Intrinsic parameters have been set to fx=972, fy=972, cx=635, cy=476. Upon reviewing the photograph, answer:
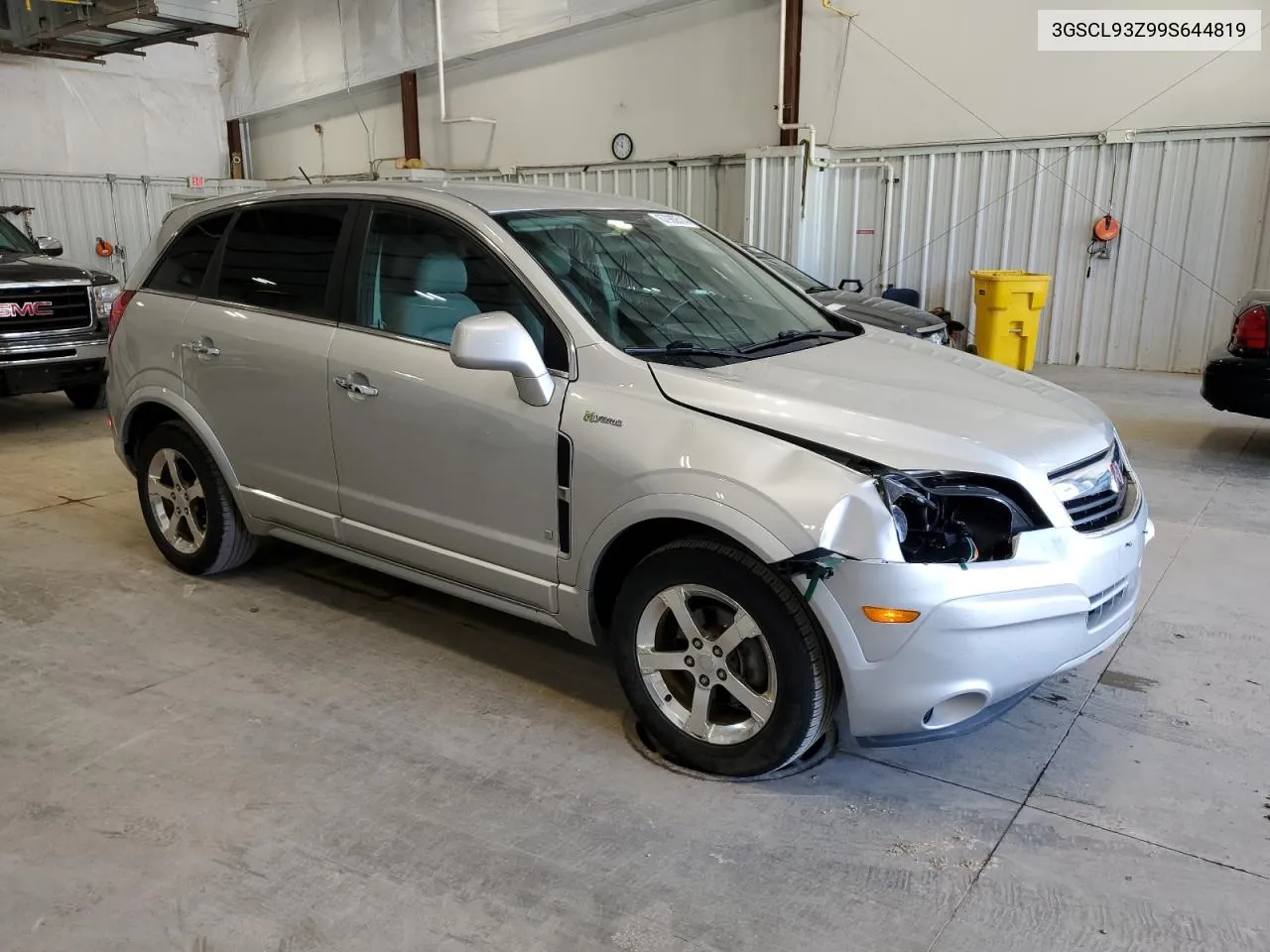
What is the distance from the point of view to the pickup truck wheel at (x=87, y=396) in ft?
29.2

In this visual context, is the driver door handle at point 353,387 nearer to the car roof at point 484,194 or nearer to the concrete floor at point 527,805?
the car roof at point 484,194

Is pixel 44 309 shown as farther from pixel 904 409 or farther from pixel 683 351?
pixel 904 409

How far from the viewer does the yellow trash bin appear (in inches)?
386

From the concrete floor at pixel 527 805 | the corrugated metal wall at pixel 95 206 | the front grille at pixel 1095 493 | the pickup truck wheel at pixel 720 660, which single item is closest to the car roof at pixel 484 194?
the pickup truck wheel at pixel 720 660

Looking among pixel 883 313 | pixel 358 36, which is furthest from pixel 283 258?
pixel 358 36

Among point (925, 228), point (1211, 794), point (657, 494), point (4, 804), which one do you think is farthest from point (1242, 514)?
point (925, 228)

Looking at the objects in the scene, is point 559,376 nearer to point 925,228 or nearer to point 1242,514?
point 1242,514

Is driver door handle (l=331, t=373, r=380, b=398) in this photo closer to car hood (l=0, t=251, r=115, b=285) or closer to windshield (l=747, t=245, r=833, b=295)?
car hood (l=0, t=251, r=115, b=285)

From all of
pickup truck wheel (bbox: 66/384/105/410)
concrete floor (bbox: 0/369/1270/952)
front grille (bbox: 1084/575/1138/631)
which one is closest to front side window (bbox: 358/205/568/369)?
concrete floor (bbox: 0/369/1270/952)

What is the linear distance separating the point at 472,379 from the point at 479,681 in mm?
1106

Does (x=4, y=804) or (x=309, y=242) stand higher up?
(x=309, y=242)

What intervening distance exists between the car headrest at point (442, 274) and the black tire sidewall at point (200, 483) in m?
1.47

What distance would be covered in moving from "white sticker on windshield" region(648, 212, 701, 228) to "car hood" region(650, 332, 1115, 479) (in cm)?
99

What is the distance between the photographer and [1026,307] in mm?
9953
